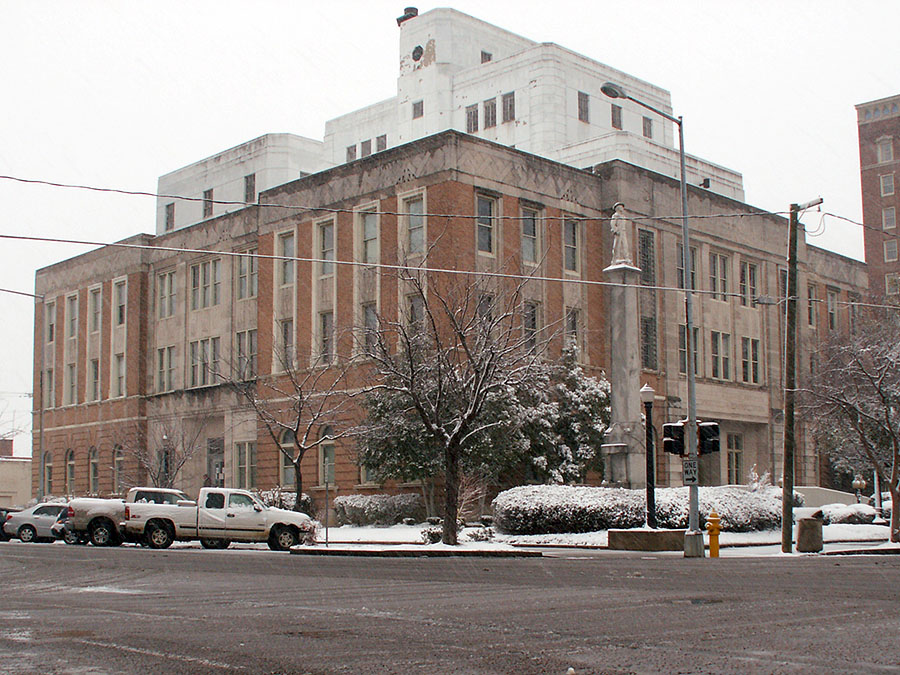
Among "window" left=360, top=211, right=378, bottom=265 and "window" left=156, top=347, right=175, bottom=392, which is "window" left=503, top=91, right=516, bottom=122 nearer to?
"window" left=360, top=211, right=378, bottom=265

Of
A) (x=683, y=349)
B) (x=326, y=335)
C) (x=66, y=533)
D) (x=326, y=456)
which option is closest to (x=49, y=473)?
(x=326, y=456)

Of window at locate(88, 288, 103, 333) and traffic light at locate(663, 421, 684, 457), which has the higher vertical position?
window at locate(88, 288, 103, 333)

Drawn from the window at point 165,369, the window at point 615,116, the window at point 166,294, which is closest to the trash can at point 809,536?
the window at point 165,369

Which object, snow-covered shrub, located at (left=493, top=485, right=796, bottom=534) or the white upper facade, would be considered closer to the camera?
snow-covered shrub, located at (left=493, top=485, right=796, bottom=534)

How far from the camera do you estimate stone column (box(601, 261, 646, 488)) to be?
3469 centimetres

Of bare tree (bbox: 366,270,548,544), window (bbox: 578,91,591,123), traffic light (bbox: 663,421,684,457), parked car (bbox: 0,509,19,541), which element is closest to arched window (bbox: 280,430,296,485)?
bare tree (bbox: 366,270,548,544)

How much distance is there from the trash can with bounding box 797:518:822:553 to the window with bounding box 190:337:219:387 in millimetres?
32048

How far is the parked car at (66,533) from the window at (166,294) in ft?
70.5

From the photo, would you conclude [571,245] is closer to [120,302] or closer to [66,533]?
[66,533]

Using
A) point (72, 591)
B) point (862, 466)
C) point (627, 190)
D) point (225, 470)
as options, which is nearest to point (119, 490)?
point (225, 470)

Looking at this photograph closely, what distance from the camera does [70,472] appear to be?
200 feet

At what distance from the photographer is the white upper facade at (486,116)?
61.6m

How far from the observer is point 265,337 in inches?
1919

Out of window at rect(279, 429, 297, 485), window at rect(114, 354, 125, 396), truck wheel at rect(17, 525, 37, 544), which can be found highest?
window at rect(114, 354, 125, 396)
